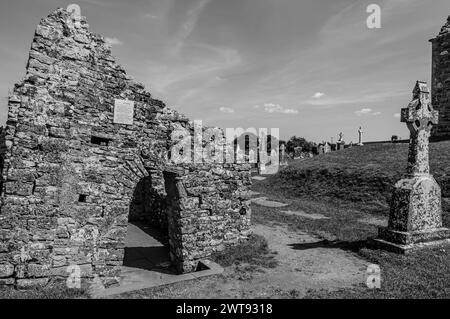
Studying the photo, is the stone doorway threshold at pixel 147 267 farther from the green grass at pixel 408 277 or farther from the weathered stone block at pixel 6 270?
the green grass at pixel 408 277

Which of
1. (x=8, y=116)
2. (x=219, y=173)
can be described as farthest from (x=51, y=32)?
(x=219, y=173)

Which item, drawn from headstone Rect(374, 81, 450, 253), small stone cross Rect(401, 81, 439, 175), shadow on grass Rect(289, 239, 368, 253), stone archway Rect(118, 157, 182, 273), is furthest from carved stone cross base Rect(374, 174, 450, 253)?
stone archway Rect(118, 157, 182, 273)

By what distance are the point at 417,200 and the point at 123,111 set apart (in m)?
7.80

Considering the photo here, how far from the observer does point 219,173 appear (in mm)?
8984

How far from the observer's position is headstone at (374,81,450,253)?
8172 mm

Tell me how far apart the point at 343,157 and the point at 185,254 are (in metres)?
16.5

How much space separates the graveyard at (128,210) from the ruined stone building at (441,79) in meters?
14.5

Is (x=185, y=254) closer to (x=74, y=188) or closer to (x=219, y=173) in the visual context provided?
(x=219, y=173)

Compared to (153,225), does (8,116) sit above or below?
above

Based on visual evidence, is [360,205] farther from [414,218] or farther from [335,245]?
[414,218]

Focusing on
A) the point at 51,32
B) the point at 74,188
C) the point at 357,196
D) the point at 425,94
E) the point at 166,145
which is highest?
the point at 51,32

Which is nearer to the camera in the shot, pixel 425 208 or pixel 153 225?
pixel 425 208

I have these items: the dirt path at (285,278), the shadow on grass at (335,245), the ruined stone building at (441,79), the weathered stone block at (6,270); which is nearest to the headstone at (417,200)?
the shadow on grass at (335,245)
